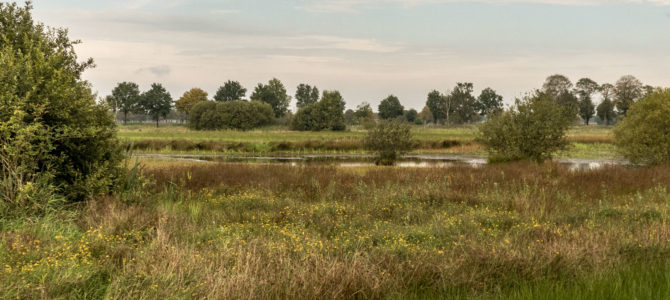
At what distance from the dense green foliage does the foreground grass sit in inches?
2610

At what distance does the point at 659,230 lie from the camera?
8.33 meters

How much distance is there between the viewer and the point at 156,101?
127m

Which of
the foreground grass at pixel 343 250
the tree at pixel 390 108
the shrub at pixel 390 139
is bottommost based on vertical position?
the foreground grass at pixel 343 250

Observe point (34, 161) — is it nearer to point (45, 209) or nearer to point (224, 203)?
point (45, 209)

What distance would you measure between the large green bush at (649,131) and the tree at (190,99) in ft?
412

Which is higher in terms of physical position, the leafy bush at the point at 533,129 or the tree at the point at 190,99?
the tree at the point at 190,99

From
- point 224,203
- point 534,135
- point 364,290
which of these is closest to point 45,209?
point 224,203

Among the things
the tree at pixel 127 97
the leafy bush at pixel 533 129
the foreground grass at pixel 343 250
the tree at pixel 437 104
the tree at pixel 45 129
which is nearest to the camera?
the foreground grass at pixel 343 250

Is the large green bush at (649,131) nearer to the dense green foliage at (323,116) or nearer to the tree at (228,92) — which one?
the dense green foliage at (323,116)

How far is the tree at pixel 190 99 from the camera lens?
13700 cm

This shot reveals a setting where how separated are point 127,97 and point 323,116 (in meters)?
77.9

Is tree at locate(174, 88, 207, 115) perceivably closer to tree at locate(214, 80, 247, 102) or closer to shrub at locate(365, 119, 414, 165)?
tree at locate(214, 80, 247, 102)

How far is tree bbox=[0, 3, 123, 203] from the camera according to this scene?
31.0 ft

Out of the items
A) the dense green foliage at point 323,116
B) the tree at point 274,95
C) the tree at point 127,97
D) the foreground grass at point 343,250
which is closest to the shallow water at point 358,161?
the foreground grass at point 343,250
